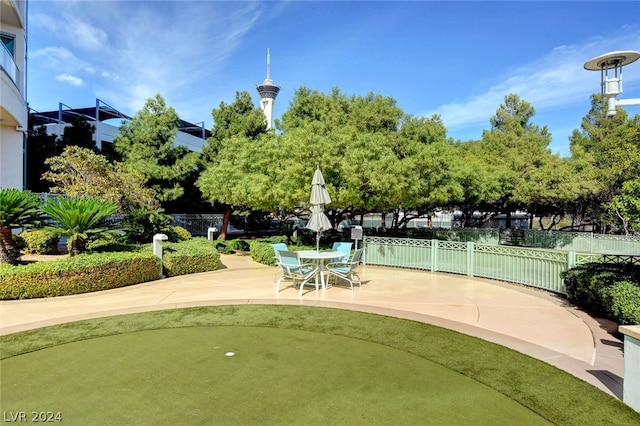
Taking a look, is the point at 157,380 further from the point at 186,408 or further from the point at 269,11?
the point at 269,11

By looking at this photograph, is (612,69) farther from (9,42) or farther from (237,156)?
(9,42)

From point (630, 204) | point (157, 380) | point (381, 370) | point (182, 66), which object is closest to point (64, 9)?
point (182, 66)

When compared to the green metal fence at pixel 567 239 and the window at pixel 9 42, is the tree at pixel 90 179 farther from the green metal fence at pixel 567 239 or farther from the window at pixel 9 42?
the green metal fence at pixel 567 239

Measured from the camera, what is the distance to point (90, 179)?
14.4 metres

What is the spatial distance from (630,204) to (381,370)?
179 inches

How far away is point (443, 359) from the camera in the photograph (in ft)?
16.4

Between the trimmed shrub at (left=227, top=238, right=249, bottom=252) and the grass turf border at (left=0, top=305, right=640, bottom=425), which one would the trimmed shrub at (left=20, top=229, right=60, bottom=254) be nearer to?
the trimmed shrub at (left=227, top=238, right=249, bottom=252)

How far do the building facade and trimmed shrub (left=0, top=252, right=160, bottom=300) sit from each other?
8.17 m

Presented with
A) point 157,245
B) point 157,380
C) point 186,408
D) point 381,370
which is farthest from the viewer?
point 157,245

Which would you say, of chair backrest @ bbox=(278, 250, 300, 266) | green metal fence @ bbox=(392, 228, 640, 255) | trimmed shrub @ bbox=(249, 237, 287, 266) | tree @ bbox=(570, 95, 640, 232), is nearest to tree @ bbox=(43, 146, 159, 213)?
trimmed shrub @ bbox=(249, 237, 287, 266)

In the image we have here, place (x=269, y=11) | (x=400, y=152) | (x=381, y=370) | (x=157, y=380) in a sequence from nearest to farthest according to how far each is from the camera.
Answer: (x=157, y=380) → (x=381, y=370) → (x=400, y=152) → (x=269, y=11)

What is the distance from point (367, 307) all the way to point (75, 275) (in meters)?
6.95

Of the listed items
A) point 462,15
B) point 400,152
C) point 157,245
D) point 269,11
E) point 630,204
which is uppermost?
point 269,11

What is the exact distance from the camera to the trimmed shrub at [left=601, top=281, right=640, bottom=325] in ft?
19.8
